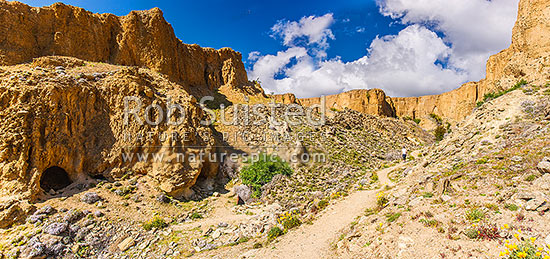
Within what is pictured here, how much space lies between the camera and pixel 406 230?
8438mm

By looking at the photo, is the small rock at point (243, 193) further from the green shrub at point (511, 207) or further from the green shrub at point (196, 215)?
the green shrub at point (511, 207)

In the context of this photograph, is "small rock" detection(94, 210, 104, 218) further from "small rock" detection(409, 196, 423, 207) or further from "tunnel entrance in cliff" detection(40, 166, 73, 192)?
"small rock" detection(409, 196, 423, 207)

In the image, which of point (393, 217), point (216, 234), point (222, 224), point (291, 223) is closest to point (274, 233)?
point (291, 223)

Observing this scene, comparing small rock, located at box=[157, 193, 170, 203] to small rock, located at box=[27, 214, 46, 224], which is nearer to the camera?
small rock, located at box=[27, 214, 46, 224]

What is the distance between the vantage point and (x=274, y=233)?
12.4 metres

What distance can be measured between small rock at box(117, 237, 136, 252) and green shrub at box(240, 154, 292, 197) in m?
8.40

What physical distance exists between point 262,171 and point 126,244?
411 inches

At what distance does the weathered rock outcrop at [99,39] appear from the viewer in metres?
18.1

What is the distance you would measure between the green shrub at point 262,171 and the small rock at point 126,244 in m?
8.40

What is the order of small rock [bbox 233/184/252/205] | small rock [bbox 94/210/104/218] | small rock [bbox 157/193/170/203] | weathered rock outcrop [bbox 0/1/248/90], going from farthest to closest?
small rock [bbox 233/184/252/205]
weathered rock outcrop [bbox 0/1/248/90]
small rock [bbox 157/193/170/203]
small rock [bbox 94/210/104/218]

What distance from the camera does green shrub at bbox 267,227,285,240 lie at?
12.3m

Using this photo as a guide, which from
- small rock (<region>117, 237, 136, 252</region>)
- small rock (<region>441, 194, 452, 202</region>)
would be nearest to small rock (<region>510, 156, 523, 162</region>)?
small rock (<region>441, 194, 452, 202</region>)

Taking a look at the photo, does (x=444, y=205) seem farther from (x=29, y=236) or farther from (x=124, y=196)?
(x=29, y=236)

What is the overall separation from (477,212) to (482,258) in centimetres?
215
